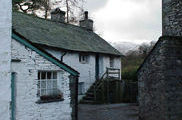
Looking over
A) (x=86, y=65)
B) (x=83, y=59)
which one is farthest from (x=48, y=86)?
(x=83, y=59)

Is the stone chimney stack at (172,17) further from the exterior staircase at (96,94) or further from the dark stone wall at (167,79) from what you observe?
the exterior staircase at (96,94)

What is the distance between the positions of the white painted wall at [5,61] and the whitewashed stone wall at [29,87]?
Result: 2.66m

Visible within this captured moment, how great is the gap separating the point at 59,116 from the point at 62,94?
898 millimetres

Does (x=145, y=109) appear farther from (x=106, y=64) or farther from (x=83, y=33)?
(x=83, y=33)

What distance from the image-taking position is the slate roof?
17.2 metres

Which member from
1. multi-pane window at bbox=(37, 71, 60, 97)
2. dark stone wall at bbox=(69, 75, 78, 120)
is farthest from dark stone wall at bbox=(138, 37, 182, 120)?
multi-pane window at bbox=(37, 71, 60, 97)

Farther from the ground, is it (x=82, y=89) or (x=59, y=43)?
(x=59, y=43)

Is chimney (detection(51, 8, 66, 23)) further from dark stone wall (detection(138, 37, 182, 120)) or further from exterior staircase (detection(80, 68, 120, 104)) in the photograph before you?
dark stone wall (detection(138, 37, 182, 120))

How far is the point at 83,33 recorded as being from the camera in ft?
80.7

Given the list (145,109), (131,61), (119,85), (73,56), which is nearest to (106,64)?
(119,85)

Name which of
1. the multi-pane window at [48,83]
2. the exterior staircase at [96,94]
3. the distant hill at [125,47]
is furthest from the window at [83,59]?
the distant hill at [125,47]

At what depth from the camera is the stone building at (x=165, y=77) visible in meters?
10.3

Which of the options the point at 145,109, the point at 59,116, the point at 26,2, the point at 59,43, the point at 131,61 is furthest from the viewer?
the point at 131,61

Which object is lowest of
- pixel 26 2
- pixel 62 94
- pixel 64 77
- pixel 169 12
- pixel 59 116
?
pixel 59 116
